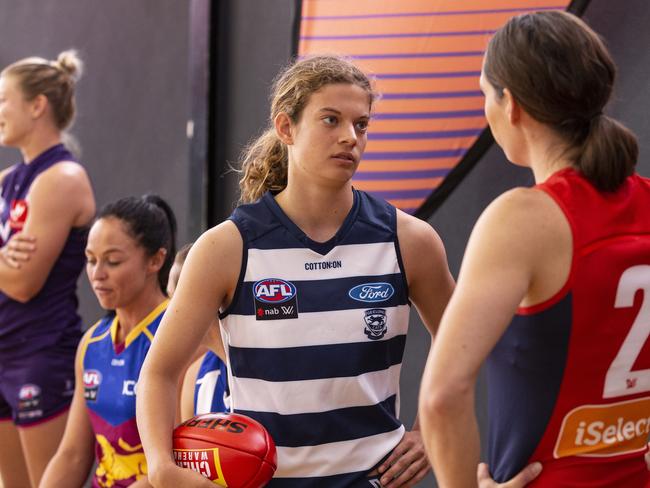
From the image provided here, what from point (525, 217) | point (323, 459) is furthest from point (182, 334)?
point (525, 217)

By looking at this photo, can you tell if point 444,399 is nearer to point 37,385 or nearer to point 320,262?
point 320,262

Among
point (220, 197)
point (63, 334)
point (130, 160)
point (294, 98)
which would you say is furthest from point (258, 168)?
point (130, 160)

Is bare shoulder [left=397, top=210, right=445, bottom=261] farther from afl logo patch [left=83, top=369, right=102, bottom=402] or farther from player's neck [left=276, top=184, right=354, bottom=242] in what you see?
afl logo patch [left=83, top=369, right=102, bottom=402]

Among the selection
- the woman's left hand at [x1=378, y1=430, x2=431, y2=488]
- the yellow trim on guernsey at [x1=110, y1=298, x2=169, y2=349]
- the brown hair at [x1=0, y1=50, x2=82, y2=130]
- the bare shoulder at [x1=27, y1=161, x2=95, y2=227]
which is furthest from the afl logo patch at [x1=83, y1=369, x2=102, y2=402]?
the brown hair at [x1=0, y1=50, x2=82, y2=130]

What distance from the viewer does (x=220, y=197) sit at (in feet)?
14.0

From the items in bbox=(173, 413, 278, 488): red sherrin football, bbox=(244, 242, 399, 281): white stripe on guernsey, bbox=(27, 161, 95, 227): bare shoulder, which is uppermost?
bbox=(244, 242, 399, 281): white stripe on guernsey

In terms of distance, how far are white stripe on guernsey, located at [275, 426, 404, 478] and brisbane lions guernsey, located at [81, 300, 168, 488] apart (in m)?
0.89

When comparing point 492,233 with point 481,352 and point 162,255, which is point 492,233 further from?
point 162,255

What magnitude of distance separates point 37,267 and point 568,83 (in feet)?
8.33

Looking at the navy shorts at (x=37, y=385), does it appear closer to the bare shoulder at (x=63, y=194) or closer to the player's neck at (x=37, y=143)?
the bare shoulder at (x=63, y=194)

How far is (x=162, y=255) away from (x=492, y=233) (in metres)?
1.79

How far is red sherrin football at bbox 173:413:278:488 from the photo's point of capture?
179 centimetres

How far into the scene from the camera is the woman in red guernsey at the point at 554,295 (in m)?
1.34

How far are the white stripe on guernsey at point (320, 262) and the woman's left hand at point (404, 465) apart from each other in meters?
0.38
